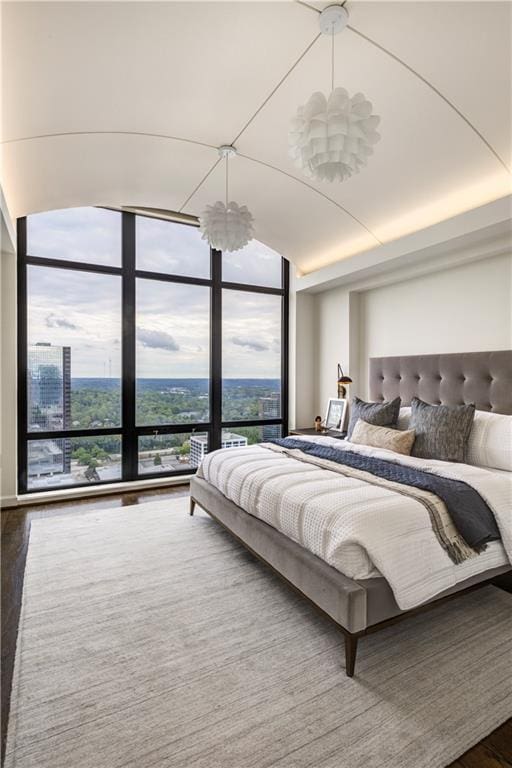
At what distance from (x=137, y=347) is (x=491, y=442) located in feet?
12.4

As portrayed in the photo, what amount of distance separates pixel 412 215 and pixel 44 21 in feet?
10.4

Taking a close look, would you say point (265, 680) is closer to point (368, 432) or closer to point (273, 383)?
point (368, 432)

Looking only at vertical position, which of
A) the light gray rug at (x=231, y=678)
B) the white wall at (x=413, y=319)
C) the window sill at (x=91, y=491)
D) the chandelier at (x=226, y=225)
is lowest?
the light gray rug at (x=231, y=678)

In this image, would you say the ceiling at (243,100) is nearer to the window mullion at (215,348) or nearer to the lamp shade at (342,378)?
the window mullion at (215,348)

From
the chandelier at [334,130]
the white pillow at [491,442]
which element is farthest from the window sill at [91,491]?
the chandelier at [334,130]

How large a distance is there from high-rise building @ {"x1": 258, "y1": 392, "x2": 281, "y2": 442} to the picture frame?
839 millimetres

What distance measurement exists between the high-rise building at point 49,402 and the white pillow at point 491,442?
4.00 metres

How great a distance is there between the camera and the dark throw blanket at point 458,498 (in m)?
2.04

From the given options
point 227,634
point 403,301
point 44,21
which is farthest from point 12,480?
point 403,301

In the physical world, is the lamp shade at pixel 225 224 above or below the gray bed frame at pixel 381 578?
above

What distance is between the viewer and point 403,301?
4.36 m

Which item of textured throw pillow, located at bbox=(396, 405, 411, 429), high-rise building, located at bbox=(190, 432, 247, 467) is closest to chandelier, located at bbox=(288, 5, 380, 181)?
textured throw pillow, located at bbox=(396, 405, 411, 429)

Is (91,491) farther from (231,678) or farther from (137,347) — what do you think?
(231,678)

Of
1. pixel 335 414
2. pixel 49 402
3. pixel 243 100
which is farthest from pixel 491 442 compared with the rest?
pixel 49 402
